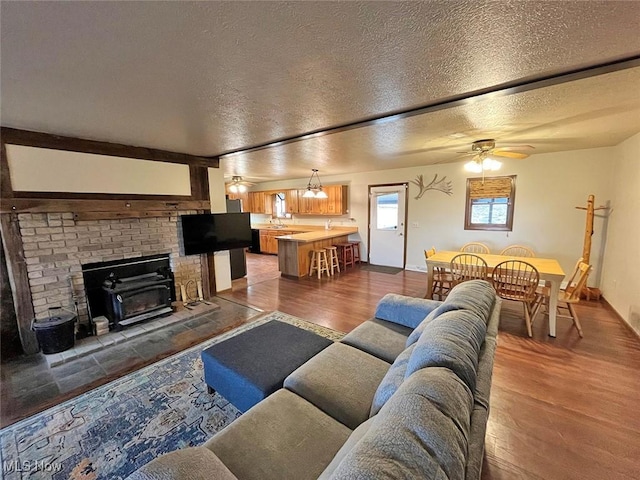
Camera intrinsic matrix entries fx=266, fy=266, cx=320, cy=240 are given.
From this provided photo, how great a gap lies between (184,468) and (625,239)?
5.20 m

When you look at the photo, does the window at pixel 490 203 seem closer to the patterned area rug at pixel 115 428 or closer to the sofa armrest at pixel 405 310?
the sofa armrest at pixel 405 310

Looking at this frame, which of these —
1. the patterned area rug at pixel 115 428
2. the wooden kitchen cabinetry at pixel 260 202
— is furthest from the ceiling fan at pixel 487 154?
the wooden kitchen cabinetry at pixel 260 202

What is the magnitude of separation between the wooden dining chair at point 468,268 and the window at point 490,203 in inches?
76.7

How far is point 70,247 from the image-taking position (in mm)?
3193

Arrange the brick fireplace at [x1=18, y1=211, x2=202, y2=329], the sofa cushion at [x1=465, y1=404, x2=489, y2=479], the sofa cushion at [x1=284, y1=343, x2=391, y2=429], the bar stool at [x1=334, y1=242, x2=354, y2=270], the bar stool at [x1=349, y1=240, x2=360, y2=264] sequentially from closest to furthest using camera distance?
the sofa cushion at [x1=465, y1=404, x2=489, y2=479]
the sofa cushion at [x1=284, y1=343, x2=391, y2=429]
the brick fireplace at [x1=18, y1=211, x2=202, y2=329]
the bar stool at [x1=334, y1=242, x2=354, y2=270]
the bar stool at [x1=349, y1=240, x2=360, y2=264]

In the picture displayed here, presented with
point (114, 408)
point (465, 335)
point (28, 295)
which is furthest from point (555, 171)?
point (28, 295)

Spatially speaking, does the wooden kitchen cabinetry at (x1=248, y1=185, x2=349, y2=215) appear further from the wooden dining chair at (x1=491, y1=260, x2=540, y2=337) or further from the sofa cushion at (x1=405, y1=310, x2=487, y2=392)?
the sofa cushion at (x1=405, y1=310, x2=487, y2=392)

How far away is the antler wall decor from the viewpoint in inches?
220

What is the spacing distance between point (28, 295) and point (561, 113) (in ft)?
18.9

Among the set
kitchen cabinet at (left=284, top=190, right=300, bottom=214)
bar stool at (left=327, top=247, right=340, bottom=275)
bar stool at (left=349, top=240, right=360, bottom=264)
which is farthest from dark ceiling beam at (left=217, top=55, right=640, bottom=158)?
kitchen cabinet at (left=284, top=190, right=300, bottom=214)

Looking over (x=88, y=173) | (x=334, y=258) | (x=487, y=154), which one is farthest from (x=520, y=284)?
(x=88, y=173)

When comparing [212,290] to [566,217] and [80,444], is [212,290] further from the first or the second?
[566,217]

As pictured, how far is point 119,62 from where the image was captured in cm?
152

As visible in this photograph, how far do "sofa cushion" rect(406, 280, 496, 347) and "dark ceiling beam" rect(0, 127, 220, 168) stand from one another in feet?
13.3
